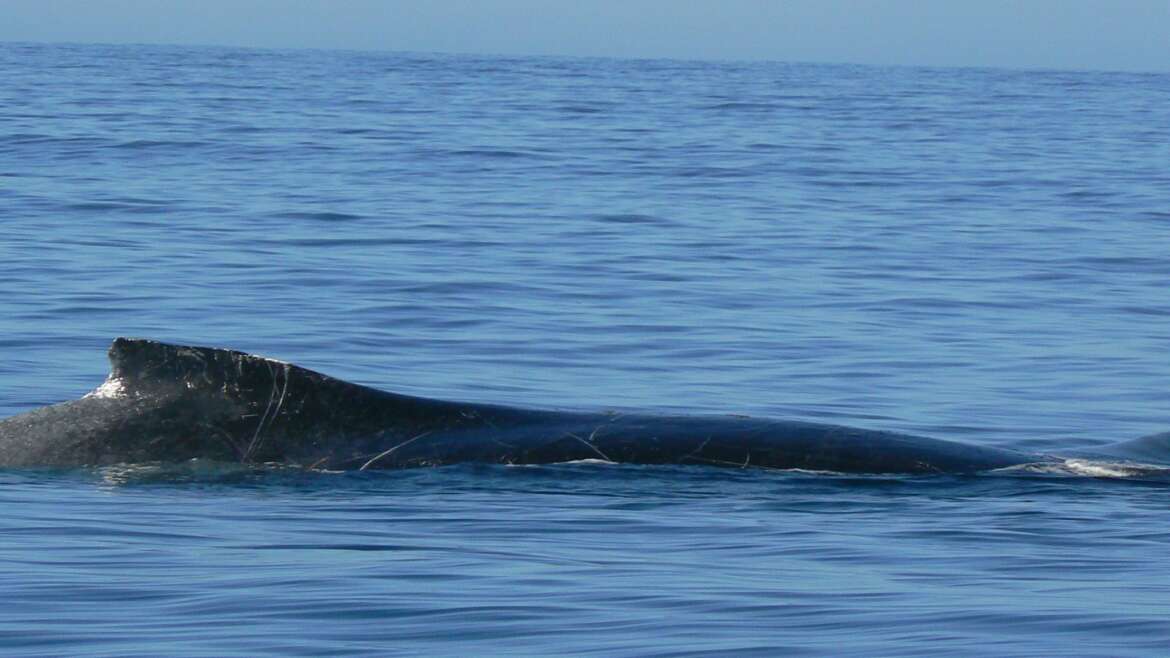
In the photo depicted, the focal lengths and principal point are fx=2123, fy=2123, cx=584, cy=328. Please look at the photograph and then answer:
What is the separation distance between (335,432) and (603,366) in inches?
192

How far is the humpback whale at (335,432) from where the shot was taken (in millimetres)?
9141

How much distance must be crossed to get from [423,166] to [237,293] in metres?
15.6

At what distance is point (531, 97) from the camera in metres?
60.3

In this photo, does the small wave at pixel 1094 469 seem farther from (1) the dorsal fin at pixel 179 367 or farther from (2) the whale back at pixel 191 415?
(1) the dorsal fin at pixel 179 367

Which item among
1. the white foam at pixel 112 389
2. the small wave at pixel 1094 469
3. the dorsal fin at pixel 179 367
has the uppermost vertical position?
the dorsal fin at pixel 179 367

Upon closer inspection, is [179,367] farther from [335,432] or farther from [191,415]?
[335,432]

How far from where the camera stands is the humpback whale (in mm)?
9141

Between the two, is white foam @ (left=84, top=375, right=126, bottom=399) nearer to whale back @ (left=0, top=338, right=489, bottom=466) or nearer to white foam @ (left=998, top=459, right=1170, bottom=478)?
whale back @ (left=0, top=338, right=489, bottom=466)

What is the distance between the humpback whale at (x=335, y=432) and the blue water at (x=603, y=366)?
0.16 m

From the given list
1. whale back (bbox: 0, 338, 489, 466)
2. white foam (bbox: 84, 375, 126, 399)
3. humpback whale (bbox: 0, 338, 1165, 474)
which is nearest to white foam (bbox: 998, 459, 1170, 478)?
humpback whale (bbox: 0, 338, 1165, 474)

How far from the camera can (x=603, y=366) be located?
46.3 feet

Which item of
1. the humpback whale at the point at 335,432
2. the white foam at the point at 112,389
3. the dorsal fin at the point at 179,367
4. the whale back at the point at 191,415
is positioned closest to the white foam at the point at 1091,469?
the humpback whale at the point at 335,432

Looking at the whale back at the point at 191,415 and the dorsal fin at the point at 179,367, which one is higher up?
the dorsal fin at the point at 179,367

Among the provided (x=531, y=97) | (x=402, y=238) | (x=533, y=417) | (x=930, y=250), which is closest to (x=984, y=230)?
(x=930, y=250)
